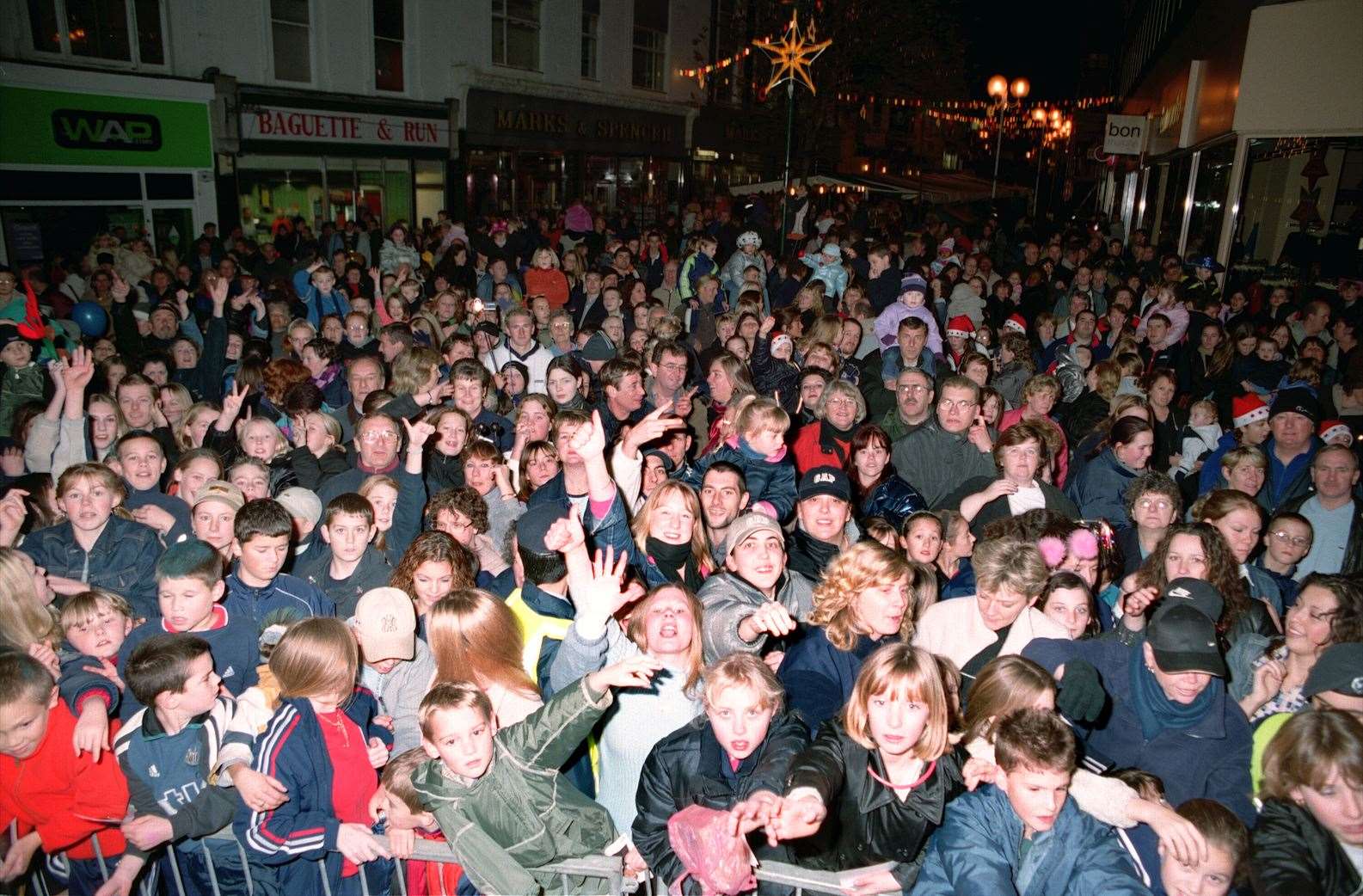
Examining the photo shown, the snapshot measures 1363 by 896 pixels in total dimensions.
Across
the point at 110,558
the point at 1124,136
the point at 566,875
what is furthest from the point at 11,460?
the point at 1124,136

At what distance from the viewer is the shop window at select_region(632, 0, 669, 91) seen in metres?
26.3

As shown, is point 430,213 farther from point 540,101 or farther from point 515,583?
point 515,583

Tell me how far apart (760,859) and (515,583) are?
2044 millimetres

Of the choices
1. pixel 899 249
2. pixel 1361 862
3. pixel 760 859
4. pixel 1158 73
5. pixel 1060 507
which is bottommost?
pixel 760 859

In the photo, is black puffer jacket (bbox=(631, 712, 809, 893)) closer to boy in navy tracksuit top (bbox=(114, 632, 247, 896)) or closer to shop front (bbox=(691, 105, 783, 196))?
boy in navy tracksuit top (bbox=(114, 632, 247, 896))

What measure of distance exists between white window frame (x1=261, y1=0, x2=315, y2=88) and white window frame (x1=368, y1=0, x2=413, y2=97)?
4.46ft

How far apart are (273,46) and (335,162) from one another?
8.17 ft

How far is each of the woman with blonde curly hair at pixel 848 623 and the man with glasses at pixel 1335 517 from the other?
336cm

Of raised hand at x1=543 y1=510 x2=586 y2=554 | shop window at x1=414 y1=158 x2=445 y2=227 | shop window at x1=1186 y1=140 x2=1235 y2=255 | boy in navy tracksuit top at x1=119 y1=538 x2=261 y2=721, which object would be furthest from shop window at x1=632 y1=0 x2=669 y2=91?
raised hand at x1=543 y1=510 x2=586 y2=554

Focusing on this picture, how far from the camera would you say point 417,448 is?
17.3 ft

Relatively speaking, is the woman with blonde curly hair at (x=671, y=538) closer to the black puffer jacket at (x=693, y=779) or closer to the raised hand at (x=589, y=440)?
the raised hand at (x=589, y=440)

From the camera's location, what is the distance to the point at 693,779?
2.91m

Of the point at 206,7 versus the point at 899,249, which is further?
the point at 899,249

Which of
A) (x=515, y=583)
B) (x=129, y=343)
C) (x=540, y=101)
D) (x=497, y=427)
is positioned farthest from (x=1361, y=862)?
(x=540, y=101)
